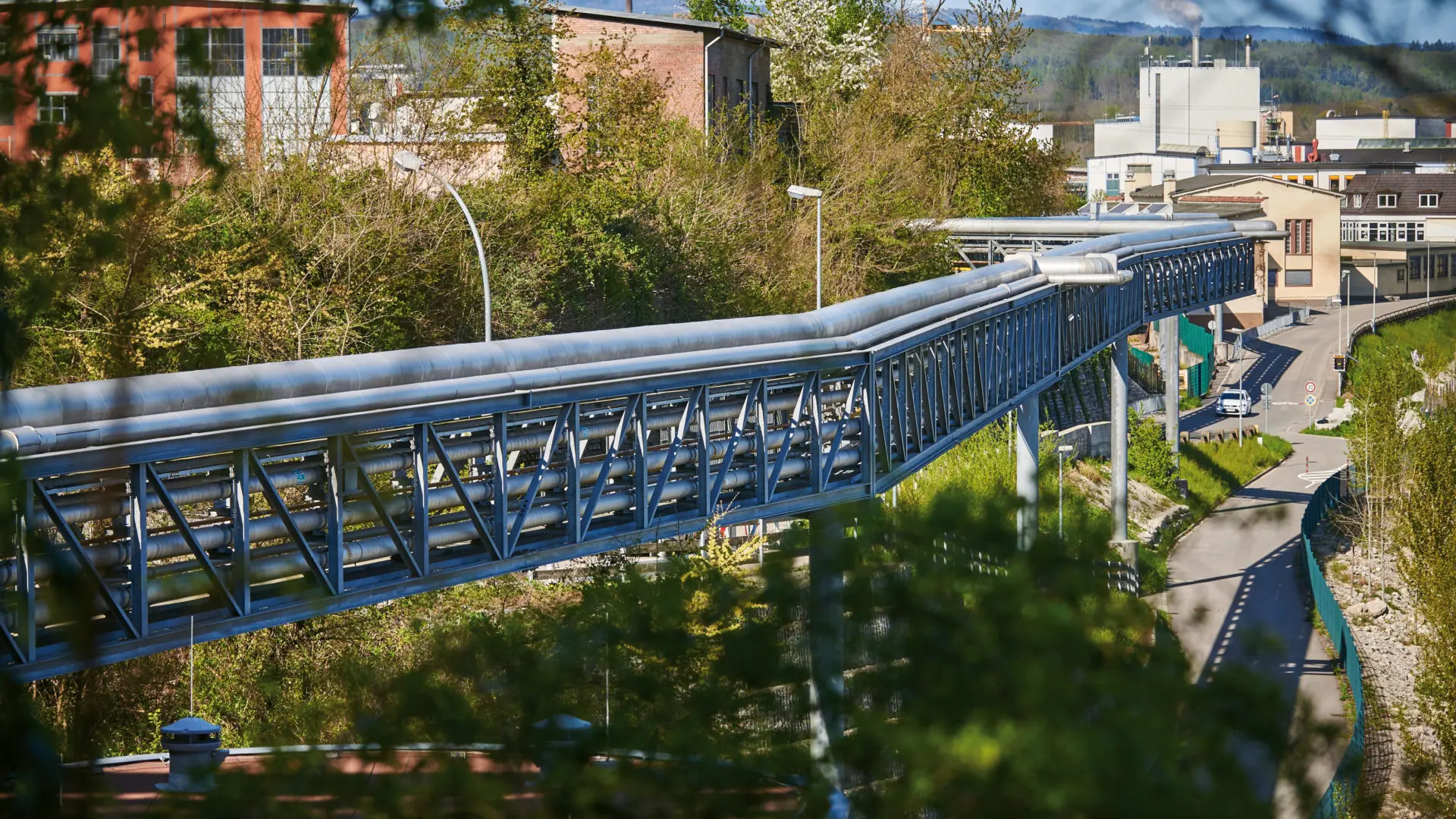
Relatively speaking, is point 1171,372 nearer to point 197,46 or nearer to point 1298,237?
point 1298,237

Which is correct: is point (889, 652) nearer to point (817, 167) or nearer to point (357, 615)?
point (357, 615)

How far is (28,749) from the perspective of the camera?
3.56 meters

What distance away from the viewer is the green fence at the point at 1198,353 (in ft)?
217

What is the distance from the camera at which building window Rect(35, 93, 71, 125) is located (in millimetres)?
4605

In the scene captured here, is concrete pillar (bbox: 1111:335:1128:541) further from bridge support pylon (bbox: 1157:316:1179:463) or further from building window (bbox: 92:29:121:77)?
building window (bbox: 92:29:121:77)

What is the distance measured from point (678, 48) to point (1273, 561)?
22.0 metres

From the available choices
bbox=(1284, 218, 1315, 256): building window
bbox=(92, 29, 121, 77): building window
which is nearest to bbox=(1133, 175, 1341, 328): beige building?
bbox=(1284, 218, 1315, 256): building window

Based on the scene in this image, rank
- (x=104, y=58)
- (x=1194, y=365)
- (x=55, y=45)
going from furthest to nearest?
(x=1194, y=365) → (x=104, y=58) → (x=55, y=45)

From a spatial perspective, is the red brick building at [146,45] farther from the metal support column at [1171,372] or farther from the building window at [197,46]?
the metal support column at [1171,372]

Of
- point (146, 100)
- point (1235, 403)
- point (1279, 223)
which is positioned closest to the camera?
point (146, 100)

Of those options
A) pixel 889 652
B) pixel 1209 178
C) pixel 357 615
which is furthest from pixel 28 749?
pixel 1209 178

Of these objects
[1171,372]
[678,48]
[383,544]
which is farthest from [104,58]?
[1171,372]

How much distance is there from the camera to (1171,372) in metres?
50.8

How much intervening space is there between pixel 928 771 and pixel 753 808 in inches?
25.2
